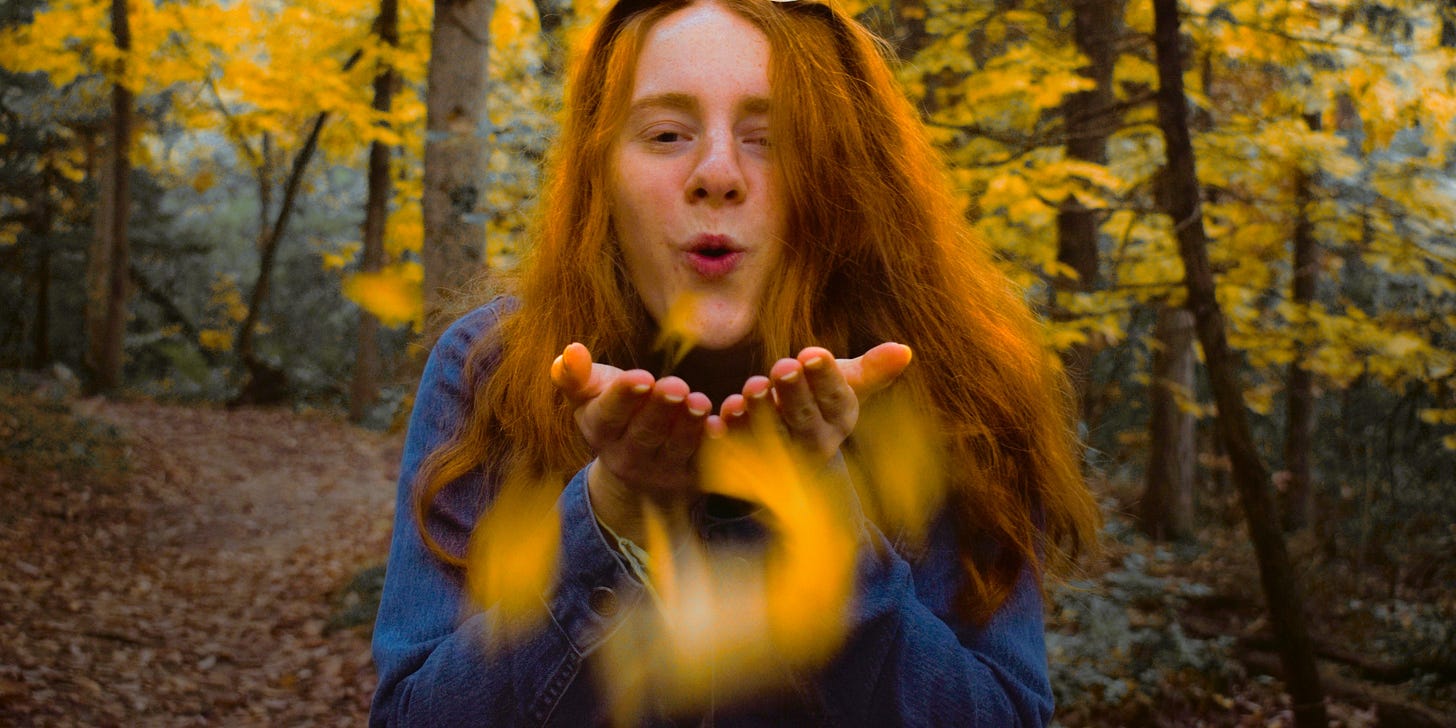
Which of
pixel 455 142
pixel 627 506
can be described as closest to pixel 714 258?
pixel 627 506

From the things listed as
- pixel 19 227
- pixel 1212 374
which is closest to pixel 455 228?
pixel 1212 374

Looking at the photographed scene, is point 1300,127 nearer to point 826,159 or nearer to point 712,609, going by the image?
point 826,159

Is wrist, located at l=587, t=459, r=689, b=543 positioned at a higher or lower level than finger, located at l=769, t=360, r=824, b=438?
lower

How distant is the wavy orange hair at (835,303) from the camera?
119 cm

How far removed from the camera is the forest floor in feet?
14.8

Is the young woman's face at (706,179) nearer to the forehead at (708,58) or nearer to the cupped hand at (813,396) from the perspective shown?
the forehead at (708,58)

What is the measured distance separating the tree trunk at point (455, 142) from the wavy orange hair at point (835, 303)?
264cm

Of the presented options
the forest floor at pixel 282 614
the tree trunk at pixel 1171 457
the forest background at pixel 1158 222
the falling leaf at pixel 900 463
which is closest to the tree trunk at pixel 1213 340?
the forest background at pixel 1158 222

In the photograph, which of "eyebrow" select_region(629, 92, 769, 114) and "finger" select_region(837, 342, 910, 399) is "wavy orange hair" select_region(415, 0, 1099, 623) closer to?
"eyebrow" select_region(629, 92, 769, 114)

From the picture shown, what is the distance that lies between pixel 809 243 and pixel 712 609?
50cm

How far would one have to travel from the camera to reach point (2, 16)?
11.8 meters

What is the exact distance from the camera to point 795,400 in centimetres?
78

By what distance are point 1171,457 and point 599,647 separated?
30.7ft

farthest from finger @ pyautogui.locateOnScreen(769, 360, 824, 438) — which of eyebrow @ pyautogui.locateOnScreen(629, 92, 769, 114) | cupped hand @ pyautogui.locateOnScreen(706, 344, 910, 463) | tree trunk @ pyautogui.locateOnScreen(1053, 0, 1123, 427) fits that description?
tree trunk @ pyautogui.locateOnScreen(1053, 0, 1123, 427)
